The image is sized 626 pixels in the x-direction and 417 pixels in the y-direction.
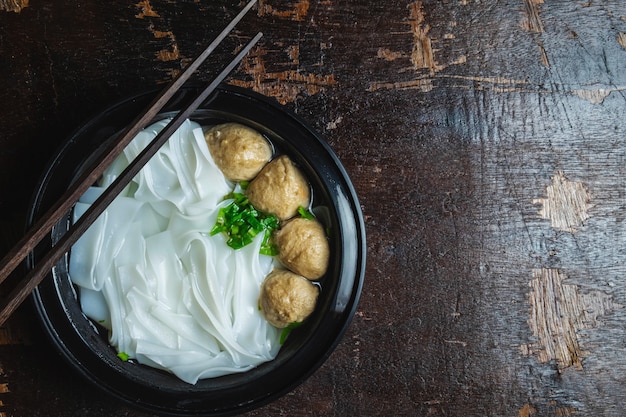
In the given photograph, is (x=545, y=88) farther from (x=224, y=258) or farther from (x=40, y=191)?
(x=40, y=191)

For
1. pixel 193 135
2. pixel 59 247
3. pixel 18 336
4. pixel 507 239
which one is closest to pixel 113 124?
pixel 193 135

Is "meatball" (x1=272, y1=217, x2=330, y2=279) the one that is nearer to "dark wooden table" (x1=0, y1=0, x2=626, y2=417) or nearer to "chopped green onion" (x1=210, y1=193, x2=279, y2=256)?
"chopped green onion" (x1=210, y1=193, x2=279, y2=256)

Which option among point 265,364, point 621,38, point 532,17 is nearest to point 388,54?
point 532,17

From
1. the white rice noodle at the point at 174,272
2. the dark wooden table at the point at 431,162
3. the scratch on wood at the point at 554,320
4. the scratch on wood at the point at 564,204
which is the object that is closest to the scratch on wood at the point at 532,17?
the dark wooden table at the point at 431,162

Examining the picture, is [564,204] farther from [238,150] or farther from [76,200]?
[76,200]

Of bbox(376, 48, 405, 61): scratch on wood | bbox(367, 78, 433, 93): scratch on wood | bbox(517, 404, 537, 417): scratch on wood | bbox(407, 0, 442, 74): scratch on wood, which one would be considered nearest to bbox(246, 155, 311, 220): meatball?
bbox(367, 78, 433, 93): scratch on wood
